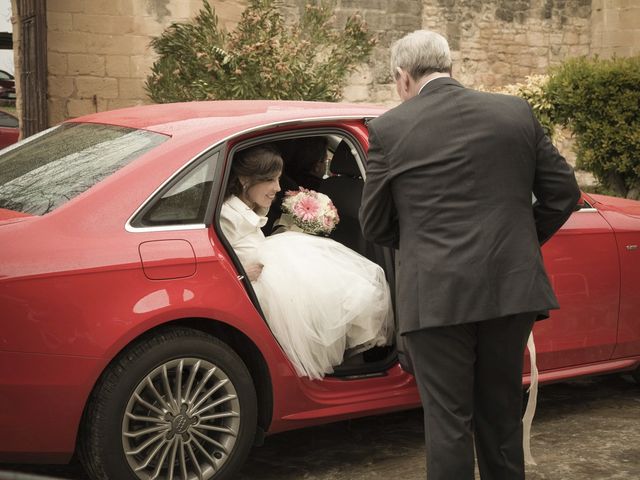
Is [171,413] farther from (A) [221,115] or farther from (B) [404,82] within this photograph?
(B) [404,82]

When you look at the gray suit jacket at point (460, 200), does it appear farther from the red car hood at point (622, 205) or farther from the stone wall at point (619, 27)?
the stone wall at point (619, 27)

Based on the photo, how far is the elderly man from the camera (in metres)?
3.37

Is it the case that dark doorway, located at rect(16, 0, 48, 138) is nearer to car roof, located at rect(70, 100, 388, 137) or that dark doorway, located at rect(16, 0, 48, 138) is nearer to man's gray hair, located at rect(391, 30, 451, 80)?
car roof, located at rect(70, 100, 388, 137)

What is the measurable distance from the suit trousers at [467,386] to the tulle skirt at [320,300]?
0.88 meters

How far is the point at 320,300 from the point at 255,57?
726 centimetres

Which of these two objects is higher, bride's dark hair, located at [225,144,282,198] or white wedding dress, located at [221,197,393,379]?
bride's dark hair, located at [225,144,282,198]

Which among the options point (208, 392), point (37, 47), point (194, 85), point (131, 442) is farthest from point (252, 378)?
point (37, 47)

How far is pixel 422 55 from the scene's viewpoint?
11.5ft

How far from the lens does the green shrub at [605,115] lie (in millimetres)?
11594

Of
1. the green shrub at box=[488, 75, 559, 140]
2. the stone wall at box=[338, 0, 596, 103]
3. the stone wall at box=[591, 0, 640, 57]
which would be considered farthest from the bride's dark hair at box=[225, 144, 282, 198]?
the stone wall at box=[591, 0, 640, 57]

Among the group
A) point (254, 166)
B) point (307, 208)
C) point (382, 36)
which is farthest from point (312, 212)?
point (382, 36)

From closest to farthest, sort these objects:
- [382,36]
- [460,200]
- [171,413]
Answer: [460,200] → [171,413] → [382,36]

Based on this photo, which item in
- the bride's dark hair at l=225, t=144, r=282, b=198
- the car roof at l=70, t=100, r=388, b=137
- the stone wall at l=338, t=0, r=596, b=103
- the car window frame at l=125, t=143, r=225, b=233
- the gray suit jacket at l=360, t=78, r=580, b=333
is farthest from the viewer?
the stone wall at l=338, t=0, r=596, b=103

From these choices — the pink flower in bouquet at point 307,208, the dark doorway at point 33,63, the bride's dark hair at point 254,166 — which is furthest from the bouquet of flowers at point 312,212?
the dark doorway at point 33,63
